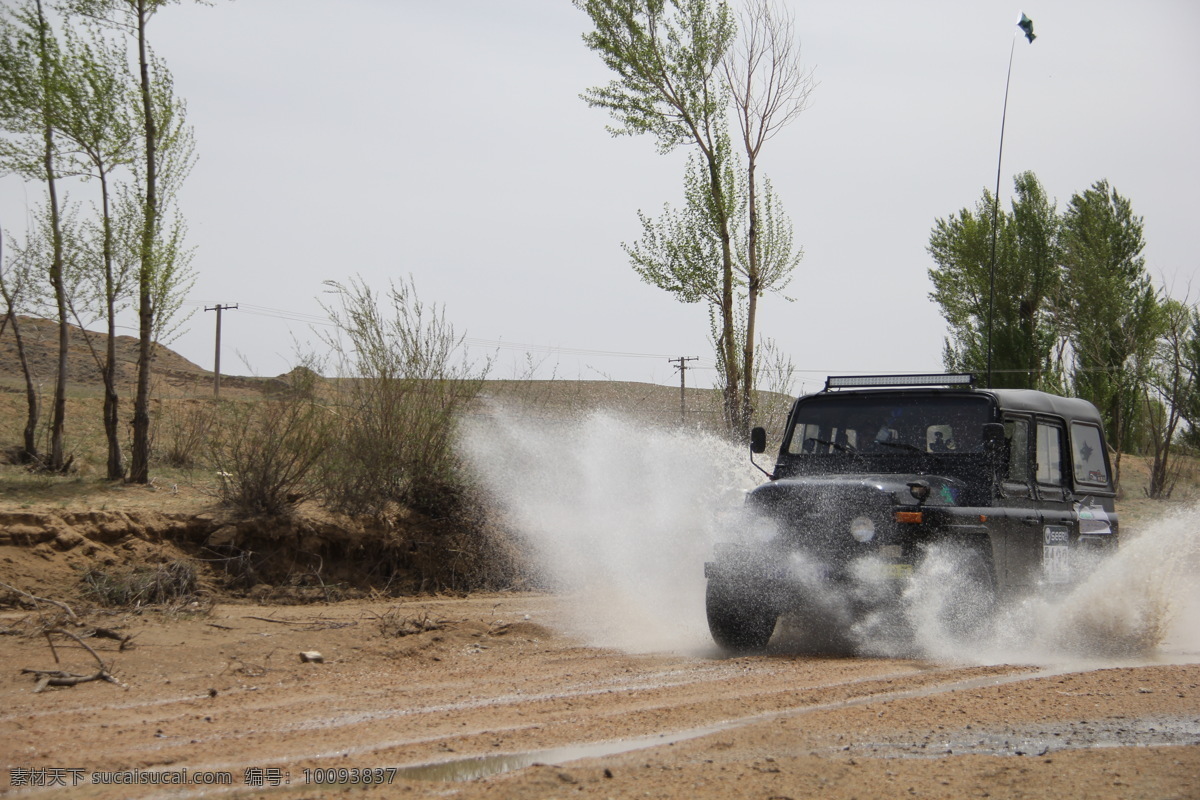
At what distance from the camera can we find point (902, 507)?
8039 mm

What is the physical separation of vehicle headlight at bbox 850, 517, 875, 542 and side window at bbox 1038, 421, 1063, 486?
7.22 ft

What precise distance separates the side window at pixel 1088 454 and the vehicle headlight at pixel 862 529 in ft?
9.91

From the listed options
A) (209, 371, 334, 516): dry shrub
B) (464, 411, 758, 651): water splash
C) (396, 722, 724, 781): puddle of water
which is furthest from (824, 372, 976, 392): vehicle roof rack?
(209, 371, 334, 516): dry shrub

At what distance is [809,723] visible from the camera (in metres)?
5.72

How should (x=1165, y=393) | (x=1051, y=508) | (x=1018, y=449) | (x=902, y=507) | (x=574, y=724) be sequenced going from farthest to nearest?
(x=1165, y=393) < (x=1051, y=508) < (x=1018, y=449) < (x=902, y=507) < (x=574, y=724)

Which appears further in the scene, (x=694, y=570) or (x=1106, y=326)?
(x=1106, y=326)

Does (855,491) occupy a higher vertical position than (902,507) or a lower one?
higher

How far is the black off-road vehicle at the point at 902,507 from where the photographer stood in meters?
8.05

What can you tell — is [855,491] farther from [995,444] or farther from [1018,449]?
[1018,449]

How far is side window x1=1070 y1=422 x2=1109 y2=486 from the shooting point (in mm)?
9867

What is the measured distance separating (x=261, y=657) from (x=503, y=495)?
6961 mm

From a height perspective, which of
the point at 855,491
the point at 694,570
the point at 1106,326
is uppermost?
the point at 1106,326

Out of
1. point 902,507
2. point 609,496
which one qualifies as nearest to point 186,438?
point 609,496

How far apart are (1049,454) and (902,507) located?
7.71ft
